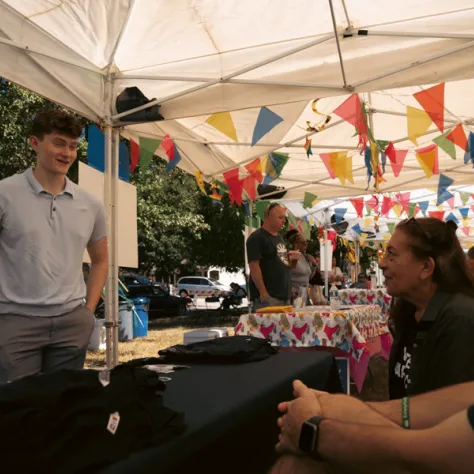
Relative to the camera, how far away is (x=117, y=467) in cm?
94

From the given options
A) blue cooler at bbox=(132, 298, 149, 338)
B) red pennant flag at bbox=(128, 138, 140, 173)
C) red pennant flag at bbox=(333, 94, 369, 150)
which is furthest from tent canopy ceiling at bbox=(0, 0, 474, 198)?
blue cooler at bbox=(132, 298, 149, 338)

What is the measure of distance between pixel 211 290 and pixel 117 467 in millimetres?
28314

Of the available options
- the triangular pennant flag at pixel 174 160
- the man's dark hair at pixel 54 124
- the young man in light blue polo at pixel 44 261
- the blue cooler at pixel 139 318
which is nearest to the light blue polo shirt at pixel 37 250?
the young man in light blue polo at pixel 44 261

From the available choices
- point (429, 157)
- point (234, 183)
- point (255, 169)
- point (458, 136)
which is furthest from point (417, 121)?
point (234, 183)

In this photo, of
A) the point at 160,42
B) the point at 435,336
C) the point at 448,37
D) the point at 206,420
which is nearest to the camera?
the point at 206,420

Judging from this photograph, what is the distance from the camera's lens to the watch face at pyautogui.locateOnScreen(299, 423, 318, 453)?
124 cm

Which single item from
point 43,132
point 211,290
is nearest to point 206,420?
point 43,132

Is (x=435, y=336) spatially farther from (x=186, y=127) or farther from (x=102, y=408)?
(x=186, y=127)

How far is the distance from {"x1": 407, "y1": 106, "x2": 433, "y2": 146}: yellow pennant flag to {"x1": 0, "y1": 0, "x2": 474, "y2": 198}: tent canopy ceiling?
5.63 feet

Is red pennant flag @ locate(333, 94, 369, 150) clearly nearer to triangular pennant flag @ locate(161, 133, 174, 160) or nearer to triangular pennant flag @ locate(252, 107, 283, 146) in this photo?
triangular pennant flag @ locate(252, 107, 283, 146)

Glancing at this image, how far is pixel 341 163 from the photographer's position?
323 inches

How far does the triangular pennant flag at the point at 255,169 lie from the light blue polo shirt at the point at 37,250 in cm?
584

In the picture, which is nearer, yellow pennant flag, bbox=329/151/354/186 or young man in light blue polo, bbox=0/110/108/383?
young man in light blue polo, bbox=0/110/108/383

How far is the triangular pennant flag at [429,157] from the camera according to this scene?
7.92 m
